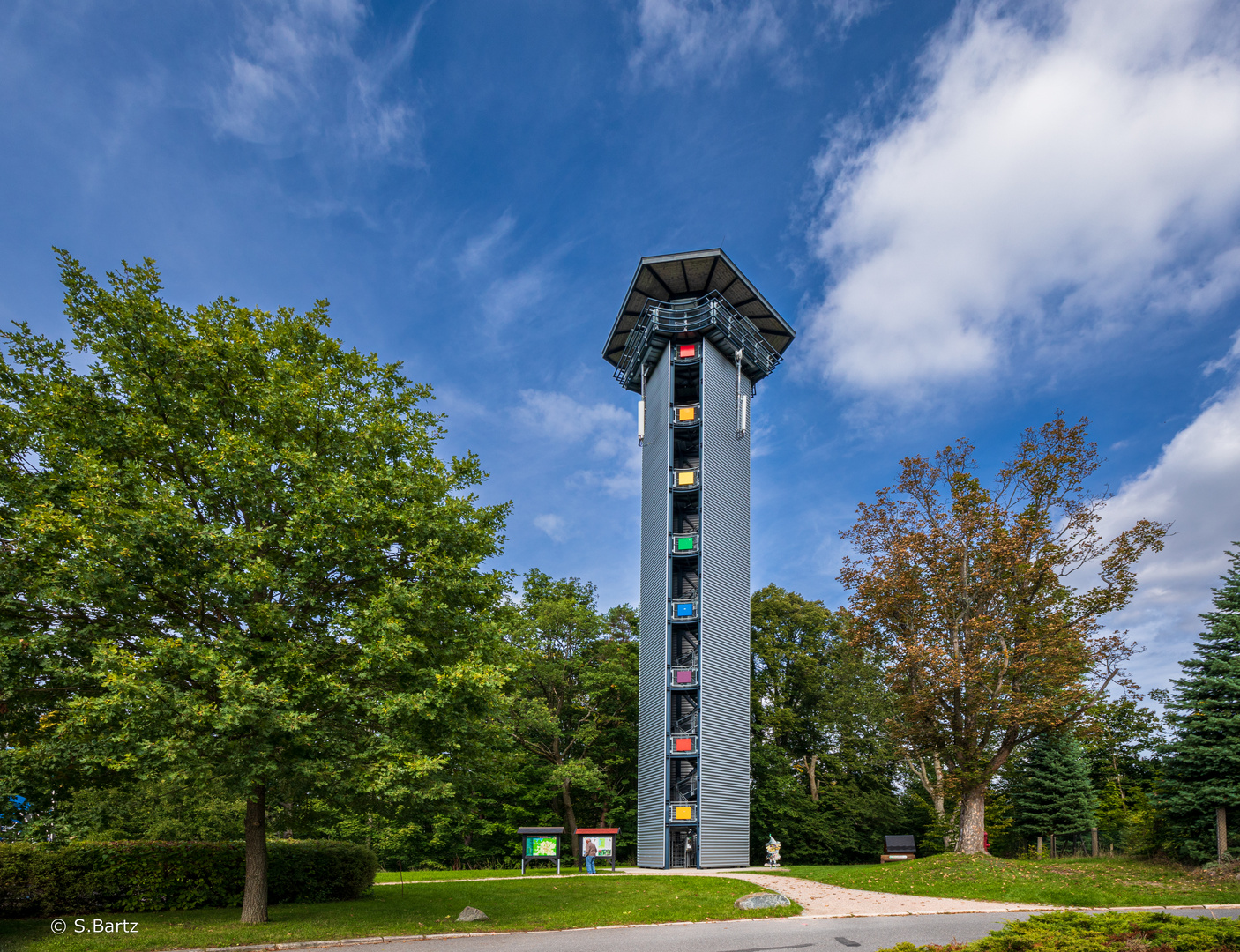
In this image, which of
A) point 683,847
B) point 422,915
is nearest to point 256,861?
point 422,915

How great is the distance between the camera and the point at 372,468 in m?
14.3

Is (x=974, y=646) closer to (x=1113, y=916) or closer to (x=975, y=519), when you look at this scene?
(x=975, y=519)

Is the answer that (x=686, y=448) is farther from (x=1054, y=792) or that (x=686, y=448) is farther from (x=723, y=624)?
(x=1054, y=792)

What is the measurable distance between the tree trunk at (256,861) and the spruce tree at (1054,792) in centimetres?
3138

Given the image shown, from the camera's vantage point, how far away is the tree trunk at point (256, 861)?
13.3 m

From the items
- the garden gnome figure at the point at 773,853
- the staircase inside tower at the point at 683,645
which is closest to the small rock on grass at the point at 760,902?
the garden gnome figure at the point at 773,853

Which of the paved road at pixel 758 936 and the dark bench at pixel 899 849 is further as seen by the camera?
the dark bench at pixel 899 849

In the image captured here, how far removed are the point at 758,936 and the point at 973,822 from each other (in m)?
14.4

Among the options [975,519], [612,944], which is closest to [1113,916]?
[612,944]

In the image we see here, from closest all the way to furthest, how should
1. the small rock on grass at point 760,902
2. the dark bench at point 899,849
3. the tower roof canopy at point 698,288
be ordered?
the small rock on grass at point 760,902 → the dark bench at point 899,849 → the tower roof canopy at point 698,288

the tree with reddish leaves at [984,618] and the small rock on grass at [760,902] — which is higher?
the tree with reddish leaves at [984,618]

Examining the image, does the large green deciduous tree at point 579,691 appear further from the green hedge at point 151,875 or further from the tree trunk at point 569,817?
the green hedge at point 151,875

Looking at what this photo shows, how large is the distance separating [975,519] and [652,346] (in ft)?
57.4

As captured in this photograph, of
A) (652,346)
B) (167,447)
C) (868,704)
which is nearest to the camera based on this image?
(167,447)
